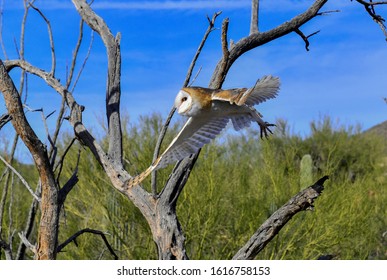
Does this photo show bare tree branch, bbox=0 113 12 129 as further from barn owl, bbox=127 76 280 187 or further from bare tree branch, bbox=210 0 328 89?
barn owl, bbox=127 76 280 187

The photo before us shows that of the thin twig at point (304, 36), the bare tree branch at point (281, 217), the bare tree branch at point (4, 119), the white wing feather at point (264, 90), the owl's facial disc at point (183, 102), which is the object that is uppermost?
the thin twig at point (304, 36)

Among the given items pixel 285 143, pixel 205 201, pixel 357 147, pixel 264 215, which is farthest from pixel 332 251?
pixel 357 147

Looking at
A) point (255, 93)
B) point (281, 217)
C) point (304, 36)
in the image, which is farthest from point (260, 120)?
point (304, 36)

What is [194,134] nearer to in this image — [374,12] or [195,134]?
[195,134]

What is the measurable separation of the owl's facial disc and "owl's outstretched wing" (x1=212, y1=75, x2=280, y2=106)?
0.37ft

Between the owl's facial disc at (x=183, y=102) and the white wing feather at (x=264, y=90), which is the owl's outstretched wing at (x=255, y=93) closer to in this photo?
the white wing feather at (x=264, y=90)

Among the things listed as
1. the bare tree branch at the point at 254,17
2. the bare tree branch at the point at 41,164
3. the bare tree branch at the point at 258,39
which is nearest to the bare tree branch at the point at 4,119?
the bare tree branch at the point at 41,164

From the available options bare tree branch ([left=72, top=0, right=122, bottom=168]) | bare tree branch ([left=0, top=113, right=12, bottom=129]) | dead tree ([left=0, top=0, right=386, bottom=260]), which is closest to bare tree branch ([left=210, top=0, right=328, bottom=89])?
dead tree ([left=0, top=0, right=386, bottom=260])

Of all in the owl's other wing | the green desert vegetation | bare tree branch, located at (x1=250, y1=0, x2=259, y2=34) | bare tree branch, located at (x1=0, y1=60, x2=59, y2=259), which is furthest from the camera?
the green desert vegetation

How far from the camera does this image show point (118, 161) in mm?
3990

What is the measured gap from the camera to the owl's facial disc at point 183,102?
2.29 meters

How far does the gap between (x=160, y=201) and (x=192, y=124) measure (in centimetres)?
137

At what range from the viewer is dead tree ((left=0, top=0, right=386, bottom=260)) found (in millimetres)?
3795

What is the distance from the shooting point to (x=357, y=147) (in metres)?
20.2
